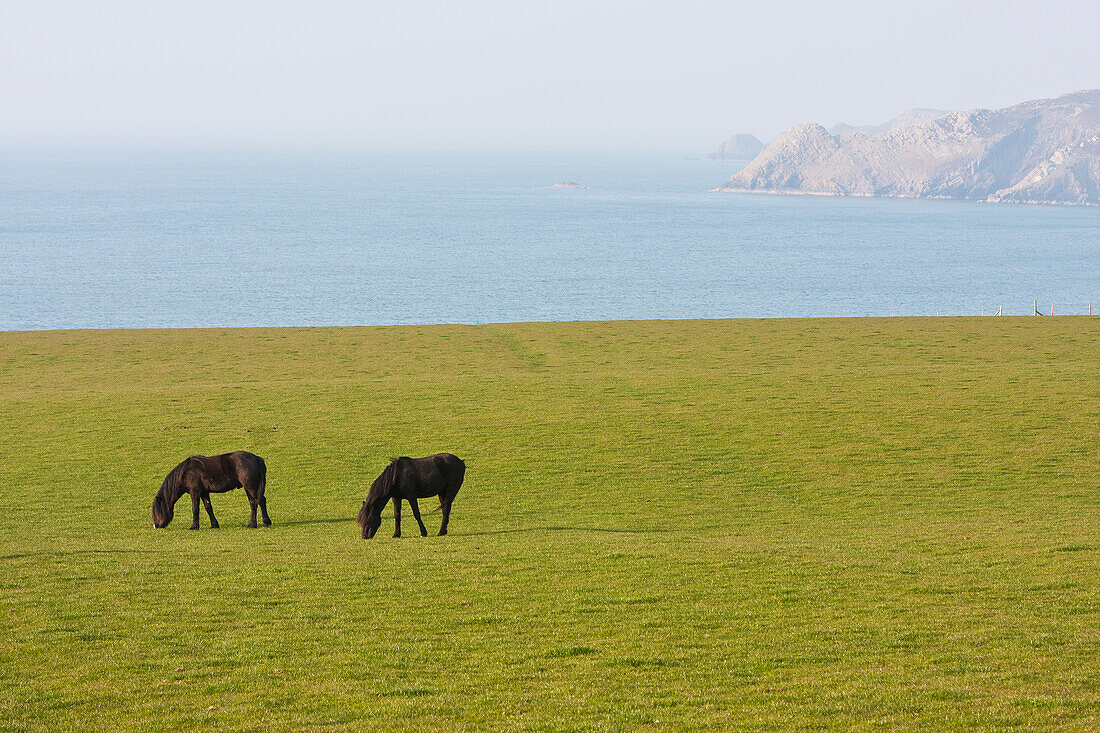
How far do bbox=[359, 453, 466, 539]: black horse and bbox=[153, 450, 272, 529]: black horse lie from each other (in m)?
2.90

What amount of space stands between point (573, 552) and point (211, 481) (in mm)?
8703

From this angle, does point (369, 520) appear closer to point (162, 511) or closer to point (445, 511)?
point (445, 511)

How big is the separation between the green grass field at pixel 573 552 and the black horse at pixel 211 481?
22.6 inches

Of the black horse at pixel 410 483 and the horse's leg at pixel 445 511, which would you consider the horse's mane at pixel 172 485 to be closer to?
the black horse at pixel 410 483

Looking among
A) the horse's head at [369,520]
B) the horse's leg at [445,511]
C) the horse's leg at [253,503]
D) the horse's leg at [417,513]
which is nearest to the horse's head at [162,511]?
the horse's leg at [253,503]

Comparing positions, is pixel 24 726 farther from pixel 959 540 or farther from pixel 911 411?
pixel 911 411

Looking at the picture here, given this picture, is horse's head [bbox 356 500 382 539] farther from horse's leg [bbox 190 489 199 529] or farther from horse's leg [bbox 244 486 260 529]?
horse's leg [bbox 190 489 199 529]

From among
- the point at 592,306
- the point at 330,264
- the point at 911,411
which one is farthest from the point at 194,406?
the point at 330,264

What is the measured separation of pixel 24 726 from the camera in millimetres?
9945

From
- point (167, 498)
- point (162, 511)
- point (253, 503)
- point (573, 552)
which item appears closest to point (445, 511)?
point (573, 552)

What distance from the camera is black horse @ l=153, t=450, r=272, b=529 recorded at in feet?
70.1

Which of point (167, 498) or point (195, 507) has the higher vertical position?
point (167, 498)

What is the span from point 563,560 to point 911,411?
21080 millimetres

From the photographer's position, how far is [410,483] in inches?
784
